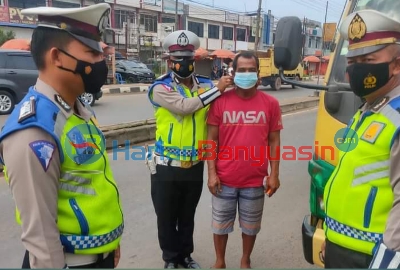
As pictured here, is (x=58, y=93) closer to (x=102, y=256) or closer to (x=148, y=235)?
(x=102, y=256)

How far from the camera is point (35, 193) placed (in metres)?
1.30

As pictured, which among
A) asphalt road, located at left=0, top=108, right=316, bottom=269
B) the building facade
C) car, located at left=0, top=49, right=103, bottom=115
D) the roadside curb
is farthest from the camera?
the building facade

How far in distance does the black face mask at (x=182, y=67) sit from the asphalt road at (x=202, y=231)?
1509mm

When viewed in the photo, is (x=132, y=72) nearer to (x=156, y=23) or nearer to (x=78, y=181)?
(x=156, y=23)

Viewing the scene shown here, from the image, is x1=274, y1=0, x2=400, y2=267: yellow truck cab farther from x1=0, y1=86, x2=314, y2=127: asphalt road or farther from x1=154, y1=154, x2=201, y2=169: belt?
x1=0, y1=86, x2=314, y2=127: asphalt road

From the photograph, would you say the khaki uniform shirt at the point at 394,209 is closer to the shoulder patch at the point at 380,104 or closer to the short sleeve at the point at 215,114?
the shoulder patch at the point at 380,104

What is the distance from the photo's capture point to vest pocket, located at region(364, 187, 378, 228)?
1.51 metres

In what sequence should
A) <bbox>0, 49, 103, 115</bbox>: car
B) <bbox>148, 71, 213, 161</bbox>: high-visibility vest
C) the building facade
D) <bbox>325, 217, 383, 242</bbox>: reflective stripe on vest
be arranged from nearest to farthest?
<bbox>325, 217, 383, 242</bbox>: reflective stripe on vest → <bbox>148, 71, 213, 161</bbox>: high-visibility vest → <bbox>0, 49, 103, 115</bbox>: car → the building facade

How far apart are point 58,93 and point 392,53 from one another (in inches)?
53.6

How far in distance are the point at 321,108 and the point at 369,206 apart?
1.12 m

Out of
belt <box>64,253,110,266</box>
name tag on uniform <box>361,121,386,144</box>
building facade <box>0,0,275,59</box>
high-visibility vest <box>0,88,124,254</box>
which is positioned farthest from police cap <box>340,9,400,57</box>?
building facade <box>0,0,275,59</box>

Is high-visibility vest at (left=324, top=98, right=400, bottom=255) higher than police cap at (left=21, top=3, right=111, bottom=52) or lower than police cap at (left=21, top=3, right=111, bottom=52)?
lower

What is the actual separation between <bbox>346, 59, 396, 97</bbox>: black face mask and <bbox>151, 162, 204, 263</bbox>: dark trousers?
1.40 metres

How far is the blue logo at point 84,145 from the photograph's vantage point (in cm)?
Result: 144
